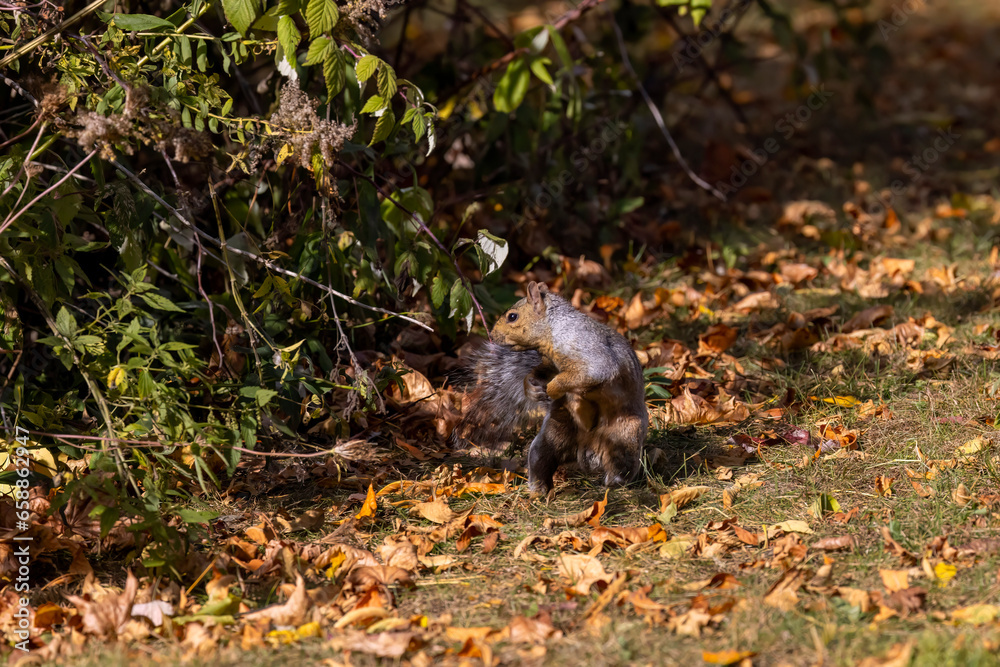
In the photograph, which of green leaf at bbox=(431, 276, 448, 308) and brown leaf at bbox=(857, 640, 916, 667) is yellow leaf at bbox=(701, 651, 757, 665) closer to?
brown leaf at bbox=(857, 640, 916, 667)

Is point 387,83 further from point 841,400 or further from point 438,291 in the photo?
point 841,400

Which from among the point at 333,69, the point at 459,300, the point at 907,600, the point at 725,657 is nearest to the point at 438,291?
the point at 459,300

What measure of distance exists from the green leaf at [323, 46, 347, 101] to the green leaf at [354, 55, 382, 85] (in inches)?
1.9

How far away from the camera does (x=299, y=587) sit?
2480mm

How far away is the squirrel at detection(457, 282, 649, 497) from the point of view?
2.92 meters

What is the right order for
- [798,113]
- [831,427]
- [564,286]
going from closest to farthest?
[831,427]
[564,286]
[798,113]

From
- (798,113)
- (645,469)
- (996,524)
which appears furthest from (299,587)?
(798,113)

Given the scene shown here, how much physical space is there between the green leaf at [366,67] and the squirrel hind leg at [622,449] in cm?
121

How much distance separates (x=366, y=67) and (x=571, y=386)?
40.4 inches

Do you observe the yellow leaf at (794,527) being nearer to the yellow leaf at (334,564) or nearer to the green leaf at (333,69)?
the yellow leaf at (334,564)

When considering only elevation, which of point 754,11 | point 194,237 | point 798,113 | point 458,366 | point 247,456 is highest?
point 754,11

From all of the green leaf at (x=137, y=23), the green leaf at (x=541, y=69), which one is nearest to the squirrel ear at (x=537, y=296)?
the green leaf at (x=541, y=69)

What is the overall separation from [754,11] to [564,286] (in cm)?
589

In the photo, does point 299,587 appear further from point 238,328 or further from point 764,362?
point 764,362
